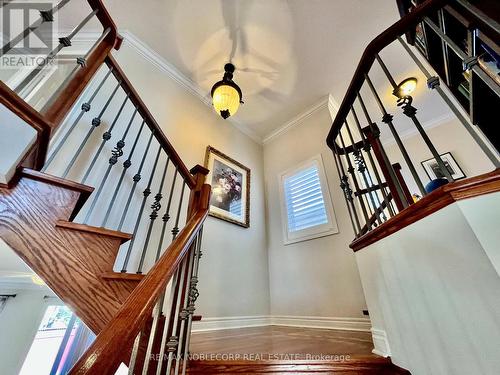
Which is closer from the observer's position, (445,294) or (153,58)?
(445,294)

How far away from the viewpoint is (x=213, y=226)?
2.50 meters

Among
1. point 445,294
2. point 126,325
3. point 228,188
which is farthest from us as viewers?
point 228,188

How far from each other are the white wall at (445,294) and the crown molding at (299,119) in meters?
2.88

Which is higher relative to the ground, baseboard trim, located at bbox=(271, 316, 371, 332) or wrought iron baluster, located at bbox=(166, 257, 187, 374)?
wrought iron baluster, located at bbox=(166, 257, 187, 374)

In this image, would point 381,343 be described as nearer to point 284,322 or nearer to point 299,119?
point 284,322

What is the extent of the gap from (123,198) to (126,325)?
1579 millimetres

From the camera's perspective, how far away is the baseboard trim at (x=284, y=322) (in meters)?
1.92

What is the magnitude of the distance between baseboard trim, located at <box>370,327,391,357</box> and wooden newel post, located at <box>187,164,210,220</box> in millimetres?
1149

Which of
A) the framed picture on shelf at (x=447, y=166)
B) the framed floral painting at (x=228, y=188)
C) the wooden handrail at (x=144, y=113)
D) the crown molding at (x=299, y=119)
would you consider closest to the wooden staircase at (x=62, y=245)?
the wooden handrail at (x=144, y=113)

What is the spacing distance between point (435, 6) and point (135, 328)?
62.0 inches

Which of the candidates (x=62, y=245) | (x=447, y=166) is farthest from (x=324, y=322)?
(x=447, y=166)

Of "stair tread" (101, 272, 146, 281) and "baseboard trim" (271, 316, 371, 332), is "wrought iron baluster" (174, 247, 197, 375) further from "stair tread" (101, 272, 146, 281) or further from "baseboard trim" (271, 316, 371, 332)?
"baseboard trim" (271, 316, 371, 332)

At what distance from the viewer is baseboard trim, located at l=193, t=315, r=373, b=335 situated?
6.30 feet

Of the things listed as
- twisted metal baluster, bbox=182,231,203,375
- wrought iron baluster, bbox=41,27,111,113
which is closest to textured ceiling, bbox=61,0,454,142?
wrought iron baluster, bbox=41,27,111,113
